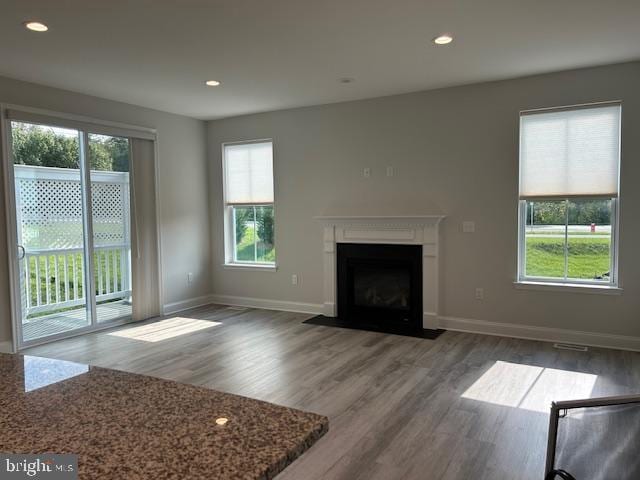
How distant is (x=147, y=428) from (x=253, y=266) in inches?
214

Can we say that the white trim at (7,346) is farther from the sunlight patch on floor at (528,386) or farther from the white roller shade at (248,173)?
the sunlight patch on floor at (528,386)

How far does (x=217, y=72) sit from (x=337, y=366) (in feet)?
9.71

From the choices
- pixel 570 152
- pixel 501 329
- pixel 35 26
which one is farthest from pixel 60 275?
pixel 570 152

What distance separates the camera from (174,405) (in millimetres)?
1066

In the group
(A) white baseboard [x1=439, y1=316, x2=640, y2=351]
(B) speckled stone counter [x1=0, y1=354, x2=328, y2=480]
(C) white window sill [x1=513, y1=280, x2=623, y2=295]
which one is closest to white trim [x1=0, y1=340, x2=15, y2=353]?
(B) speckled stone counter [x1=0, y1=354, x2=328, y2=480]

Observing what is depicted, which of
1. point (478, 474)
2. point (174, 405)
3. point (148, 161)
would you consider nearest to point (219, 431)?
point (174, 405)

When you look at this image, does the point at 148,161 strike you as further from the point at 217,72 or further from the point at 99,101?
the point at 217,72

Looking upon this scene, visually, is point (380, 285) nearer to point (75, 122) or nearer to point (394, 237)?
point (394, 237)

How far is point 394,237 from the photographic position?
5203 millimetres

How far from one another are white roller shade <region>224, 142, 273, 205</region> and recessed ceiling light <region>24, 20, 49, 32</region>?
3.21m

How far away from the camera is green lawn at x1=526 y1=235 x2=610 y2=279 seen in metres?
4.41

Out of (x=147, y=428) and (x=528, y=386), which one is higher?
(x=147, y=428)

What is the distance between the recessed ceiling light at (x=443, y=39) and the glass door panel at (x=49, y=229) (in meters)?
3.92

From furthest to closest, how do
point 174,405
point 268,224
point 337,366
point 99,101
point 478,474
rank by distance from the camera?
1. point 268,224
2. point 99,101
3. point 337,366
4. point 478,474
5. point 174,405
